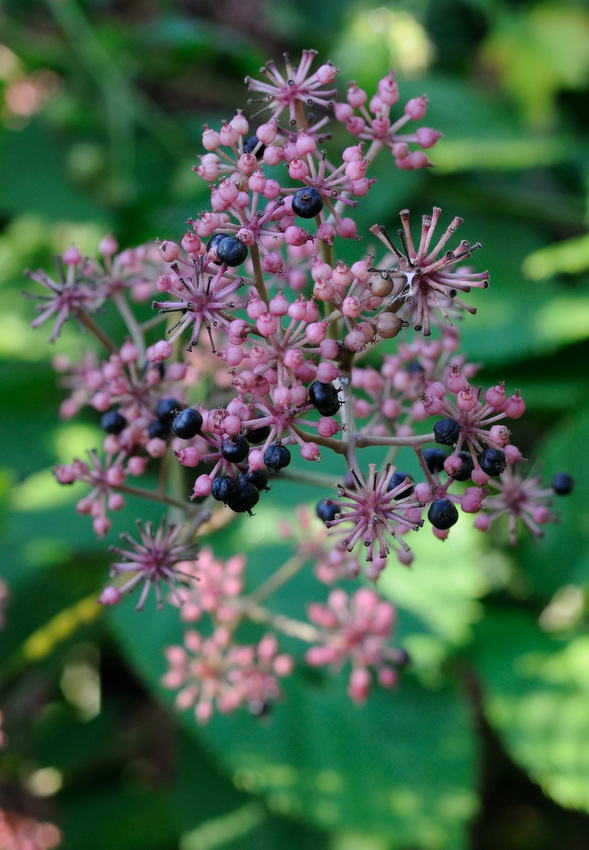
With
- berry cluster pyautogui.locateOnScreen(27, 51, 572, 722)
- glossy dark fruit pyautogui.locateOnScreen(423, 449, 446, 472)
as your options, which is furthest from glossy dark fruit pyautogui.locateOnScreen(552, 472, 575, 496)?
glossy dark fruit pyautogui.locateOnScreen(423, 449, 446, 472)

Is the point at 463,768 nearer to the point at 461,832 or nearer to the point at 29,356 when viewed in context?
the point at 461,832

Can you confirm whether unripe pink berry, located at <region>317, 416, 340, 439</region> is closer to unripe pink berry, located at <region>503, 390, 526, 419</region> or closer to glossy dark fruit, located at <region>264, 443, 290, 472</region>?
glossy dark fruit, located at <region>264, 443, 290, 472</region>

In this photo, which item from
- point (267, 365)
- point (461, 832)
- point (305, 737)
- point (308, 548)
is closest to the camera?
point (267, 365)

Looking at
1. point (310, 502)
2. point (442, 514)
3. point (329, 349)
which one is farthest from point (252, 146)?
point (310, 502)

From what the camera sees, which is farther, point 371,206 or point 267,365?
point 371,206

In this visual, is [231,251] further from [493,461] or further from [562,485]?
[562,485]

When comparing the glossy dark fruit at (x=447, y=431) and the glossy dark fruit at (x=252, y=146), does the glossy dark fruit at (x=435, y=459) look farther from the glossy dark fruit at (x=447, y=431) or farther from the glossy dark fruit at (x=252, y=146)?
the glossy dark fruit at (x=252, y=146)

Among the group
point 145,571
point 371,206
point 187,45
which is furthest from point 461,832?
point 187,45
